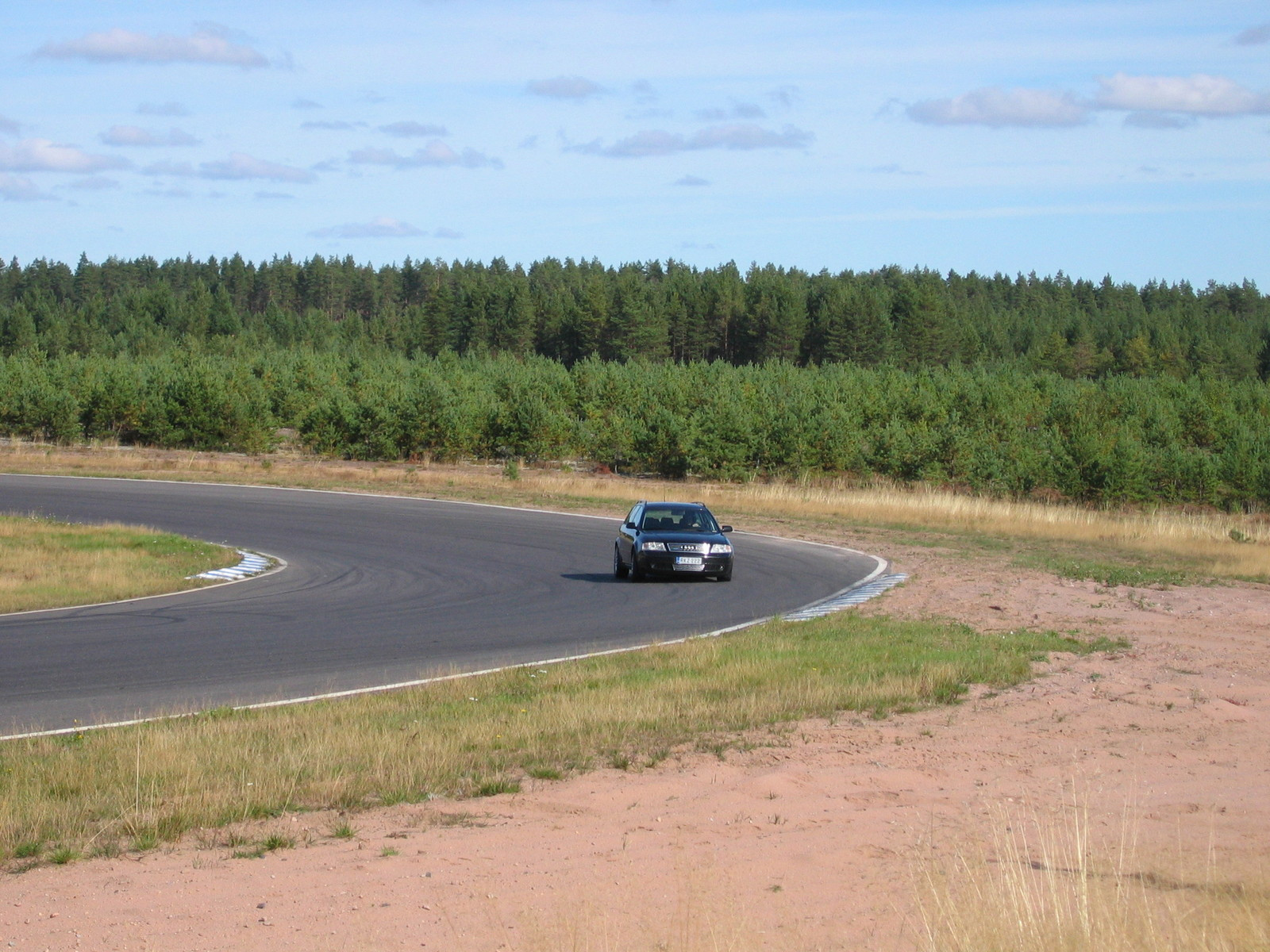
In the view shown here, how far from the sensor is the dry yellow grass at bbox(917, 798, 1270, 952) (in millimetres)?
5086

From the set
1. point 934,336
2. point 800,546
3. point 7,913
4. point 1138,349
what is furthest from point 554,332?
point 7,913

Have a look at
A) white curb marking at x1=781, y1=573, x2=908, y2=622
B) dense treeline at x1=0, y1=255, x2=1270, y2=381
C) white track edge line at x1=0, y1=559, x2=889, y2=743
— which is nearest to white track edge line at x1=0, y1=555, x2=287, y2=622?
white track edge line at x1=0, y1=559, x2=889, y2=743

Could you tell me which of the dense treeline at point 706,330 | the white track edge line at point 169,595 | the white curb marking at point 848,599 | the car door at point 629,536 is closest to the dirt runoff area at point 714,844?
the white curb marking at point 848,599

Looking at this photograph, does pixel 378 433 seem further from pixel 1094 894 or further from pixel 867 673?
pixel 1094 894

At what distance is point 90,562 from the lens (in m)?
23.7

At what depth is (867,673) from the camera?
41.6ft

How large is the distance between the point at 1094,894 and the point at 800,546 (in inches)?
966

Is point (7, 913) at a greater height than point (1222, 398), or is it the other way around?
point (1222, 398)

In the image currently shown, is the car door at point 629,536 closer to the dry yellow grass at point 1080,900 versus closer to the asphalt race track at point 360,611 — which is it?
the asphalt race track at point 360,611

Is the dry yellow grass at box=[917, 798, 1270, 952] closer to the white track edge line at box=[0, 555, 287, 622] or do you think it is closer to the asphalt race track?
the asphalt race track

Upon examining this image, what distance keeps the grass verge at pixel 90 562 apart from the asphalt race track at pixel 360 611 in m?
0.89

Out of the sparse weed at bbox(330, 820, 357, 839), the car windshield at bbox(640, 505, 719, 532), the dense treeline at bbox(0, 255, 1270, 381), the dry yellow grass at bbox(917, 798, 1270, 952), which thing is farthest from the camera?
the dense treeline at bbox(0, 255, 1270, 381)

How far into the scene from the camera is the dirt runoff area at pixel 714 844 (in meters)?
5.75

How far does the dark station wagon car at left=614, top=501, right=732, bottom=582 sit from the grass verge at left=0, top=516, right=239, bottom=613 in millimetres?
8003
